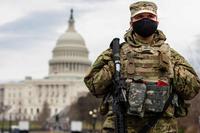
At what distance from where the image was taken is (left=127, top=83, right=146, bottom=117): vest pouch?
222 inches

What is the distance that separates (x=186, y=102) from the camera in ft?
19.7

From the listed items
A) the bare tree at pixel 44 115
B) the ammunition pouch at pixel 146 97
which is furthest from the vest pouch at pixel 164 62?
the bare tree at pixel 44 115

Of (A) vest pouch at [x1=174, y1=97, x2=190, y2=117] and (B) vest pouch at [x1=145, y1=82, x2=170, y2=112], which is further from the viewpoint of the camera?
(A) vest pouch at [x1=174, y1=97, x2=190, y2=117]

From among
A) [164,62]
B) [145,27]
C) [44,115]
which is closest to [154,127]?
[164,62]

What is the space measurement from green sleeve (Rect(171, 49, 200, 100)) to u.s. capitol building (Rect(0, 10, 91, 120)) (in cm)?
16002

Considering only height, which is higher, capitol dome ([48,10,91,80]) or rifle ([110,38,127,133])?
capitol dome ([48,10,91,80])

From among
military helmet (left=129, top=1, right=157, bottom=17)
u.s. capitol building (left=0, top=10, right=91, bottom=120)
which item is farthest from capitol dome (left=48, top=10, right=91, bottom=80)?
military helmet (left=129, top=1, right=157, bottom=17)

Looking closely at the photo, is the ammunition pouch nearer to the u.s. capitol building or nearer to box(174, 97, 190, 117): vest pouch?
box(174, 97, 190, 117): vest pouch

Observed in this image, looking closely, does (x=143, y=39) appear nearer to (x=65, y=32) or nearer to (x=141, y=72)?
(x=141, y=72)

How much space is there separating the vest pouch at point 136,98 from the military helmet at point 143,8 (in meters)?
0.62

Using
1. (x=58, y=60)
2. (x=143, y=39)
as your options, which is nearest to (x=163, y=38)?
(x=143, y=39)

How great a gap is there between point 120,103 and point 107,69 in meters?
0.41

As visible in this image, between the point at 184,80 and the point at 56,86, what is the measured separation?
566 ft

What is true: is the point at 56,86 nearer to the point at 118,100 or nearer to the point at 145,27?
the point at 145,27
